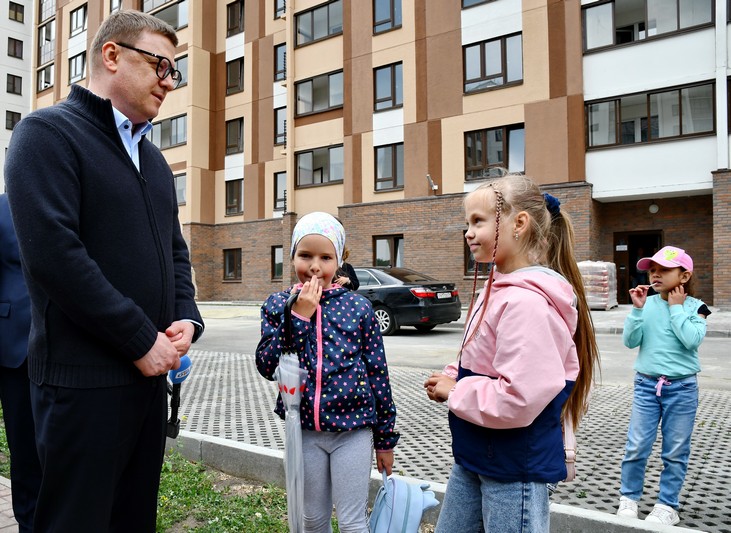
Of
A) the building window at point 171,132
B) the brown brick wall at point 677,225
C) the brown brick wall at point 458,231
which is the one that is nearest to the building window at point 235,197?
the brown brick wall at point 458,231

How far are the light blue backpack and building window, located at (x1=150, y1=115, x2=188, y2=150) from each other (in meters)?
30.2

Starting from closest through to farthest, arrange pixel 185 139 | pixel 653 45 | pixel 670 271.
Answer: pixel 670 271
pixel 653 45
pixel 185 139

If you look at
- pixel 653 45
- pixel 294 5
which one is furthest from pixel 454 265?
pixel 294 5

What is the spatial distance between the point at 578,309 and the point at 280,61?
28.4 m

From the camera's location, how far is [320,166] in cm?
2600

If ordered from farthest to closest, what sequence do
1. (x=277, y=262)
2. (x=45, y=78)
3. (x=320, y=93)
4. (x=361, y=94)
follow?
(x=45, y=78) < (x=277, y=262) < (x=320, y=93) < (x=361, y=94)

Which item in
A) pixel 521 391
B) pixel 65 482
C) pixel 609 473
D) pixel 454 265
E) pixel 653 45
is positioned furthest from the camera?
pixel 454 265

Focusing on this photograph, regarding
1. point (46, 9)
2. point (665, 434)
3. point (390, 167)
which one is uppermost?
point (46, 9)

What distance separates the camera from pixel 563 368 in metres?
1.82

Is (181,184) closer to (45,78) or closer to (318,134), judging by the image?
(318,134)

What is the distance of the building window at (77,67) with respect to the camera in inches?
1439

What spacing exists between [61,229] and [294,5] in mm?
27405

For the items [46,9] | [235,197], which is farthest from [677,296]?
[46,9]

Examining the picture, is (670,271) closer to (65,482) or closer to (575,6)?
(65,482)
